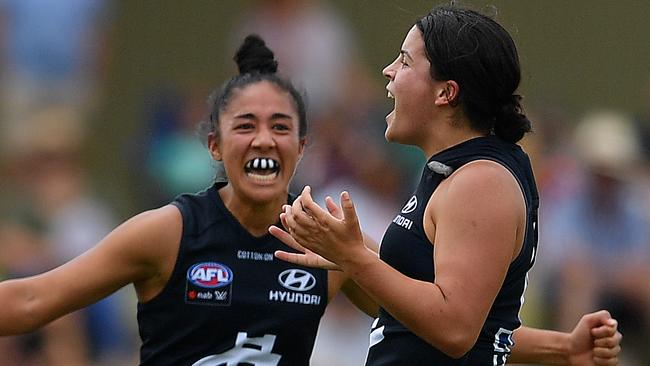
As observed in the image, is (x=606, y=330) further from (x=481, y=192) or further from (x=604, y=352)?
(x=481, y=192)

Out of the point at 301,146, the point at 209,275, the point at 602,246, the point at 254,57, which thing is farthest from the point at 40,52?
the point at 209,275

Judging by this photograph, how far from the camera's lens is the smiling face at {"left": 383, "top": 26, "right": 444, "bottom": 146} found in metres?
3.55

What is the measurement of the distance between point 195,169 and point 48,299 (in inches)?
169

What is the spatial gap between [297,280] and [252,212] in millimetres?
292

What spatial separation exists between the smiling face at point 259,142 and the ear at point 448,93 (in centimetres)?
114

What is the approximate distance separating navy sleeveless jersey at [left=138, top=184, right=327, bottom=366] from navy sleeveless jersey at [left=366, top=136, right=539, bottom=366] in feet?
2.73

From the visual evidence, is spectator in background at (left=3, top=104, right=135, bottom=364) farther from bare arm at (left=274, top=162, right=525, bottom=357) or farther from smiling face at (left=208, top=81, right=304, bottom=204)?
bare arm at (left=274, top=162, right=525, bottom=357)

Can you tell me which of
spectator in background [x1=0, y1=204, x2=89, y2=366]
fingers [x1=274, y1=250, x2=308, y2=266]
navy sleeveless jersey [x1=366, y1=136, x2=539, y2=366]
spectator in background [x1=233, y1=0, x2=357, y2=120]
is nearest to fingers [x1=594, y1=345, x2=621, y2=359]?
navy sleeveless jersey [x1=366, y1=136, x2=539, y2=366]

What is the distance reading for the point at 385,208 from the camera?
8438 millimetres

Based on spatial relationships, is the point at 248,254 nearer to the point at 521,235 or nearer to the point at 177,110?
the point at 521,235

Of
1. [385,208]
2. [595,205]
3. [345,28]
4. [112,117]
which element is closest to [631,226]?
[595,205]


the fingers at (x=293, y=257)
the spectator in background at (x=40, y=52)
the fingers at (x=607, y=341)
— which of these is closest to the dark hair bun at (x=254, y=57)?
the fingers at (x=293, y=257)

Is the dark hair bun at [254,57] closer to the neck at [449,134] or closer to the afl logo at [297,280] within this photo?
the afl logo at [297,280]

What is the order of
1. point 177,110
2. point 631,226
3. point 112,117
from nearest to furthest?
point 631,226, point 177,110, point 112,117
